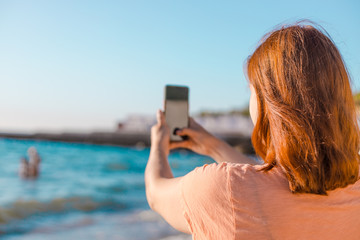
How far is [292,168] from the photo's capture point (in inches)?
28.9

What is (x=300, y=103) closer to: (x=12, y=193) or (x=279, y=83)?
(x=279, y=83)

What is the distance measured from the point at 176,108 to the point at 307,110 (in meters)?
0.62

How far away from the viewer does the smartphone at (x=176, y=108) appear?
126 centimetres

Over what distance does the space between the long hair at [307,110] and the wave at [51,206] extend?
21.3 feet

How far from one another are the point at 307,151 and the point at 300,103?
Result: 114 mm

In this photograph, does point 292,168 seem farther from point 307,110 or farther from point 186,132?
point 186,132

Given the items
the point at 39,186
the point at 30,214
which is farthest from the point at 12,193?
the point at 30,214

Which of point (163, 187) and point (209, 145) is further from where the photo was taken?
point (209, 145)

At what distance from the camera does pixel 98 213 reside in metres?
6.63

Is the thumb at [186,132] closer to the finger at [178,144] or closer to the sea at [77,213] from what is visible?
the finger at [178,144]

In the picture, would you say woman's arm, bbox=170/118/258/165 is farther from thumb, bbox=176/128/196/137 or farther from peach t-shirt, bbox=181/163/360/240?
peach t-shirt, bbox=181/163/360/240

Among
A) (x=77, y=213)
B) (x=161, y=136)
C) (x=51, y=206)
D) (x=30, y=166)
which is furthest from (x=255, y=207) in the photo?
(x=30, y=166)

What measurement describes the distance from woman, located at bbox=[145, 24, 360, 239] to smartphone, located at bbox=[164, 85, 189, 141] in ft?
1.47

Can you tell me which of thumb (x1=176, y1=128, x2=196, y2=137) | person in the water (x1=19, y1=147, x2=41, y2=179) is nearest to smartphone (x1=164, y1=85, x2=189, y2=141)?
thumb (x1=176, y1=128, x2=196, y2=137)
